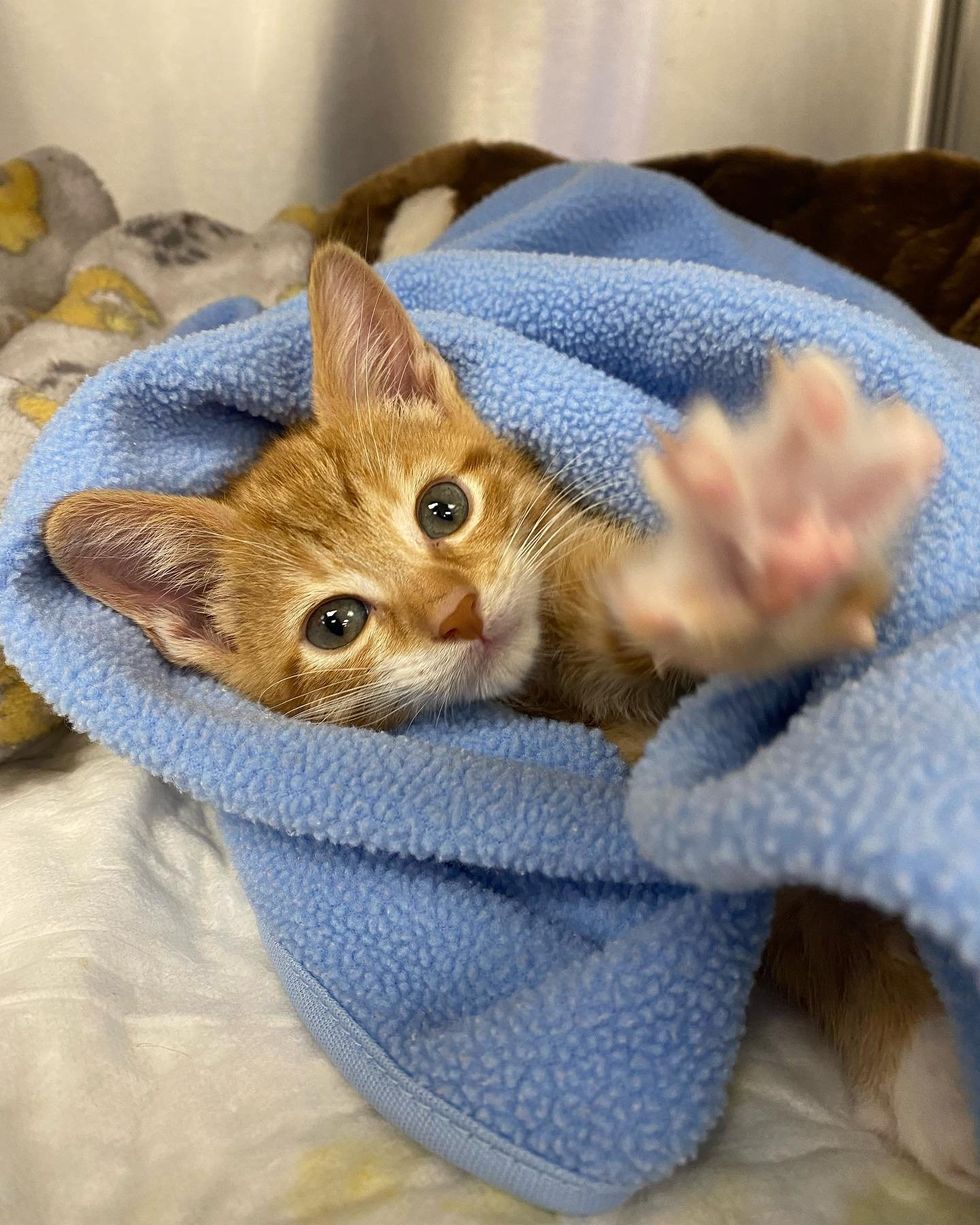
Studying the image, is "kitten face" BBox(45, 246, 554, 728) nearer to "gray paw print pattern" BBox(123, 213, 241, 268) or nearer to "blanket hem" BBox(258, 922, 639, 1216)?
"blanket hem" BBox(258, 922, 639, 1216)

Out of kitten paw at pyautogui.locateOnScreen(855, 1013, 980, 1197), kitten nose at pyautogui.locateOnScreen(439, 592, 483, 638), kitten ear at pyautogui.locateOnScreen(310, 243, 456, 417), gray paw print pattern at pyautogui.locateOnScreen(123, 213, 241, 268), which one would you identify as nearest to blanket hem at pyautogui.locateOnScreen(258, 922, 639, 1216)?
kitten paw at pyautogui.locateOnScreen(855, 1013, 980, 1197)

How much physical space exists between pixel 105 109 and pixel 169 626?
1293mm

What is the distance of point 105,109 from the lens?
69.2 inches

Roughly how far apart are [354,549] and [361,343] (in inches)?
9.4

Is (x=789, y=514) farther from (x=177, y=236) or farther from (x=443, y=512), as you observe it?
(x=177, y=236)

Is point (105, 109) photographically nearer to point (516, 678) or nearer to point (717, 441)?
point (516, 678)

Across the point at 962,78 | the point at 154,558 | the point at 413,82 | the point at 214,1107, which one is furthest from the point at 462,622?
the point at 962,78

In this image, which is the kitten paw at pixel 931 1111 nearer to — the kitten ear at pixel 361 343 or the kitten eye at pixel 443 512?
the kitten eye at pixel 443 512

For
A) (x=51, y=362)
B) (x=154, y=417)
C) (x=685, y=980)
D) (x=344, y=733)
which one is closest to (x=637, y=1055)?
(x=685, y=980)

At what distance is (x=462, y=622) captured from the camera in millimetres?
856

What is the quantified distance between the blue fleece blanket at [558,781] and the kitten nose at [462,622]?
0.33 feet

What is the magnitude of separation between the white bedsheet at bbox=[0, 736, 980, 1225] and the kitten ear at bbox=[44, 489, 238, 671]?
0.67ft

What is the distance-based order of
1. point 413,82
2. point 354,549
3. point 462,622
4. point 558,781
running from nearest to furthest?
point 558,781
point 462,622
point 354,549
point 413,82

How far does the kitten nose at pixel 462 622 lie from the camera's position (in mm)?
856
